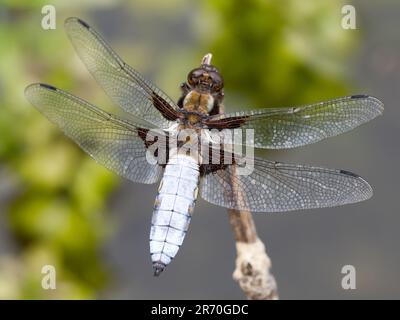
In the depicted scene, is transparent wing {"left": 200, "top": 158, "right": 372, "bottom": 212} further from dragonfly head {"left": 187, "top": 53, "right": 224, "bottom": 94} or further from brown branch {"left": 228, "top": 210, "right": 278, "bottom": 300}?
dragonfly head {"left": 187, "top": 53, "right": 224, "bottom": 94}

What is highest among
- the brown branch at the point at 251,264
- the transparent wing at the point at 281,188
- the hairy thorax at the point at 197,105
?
the hairy thorax at the point at 197,105

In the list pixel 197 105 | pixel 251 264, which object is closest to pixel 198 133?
pixel 197 105

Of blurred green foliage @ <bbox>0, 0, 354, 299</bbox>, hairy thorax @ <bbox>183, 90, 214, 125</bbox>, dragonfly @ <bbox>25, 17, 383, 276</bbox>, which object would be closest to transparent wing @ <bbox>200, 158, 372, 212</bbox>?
dragonfly @ <bbox>25, 17, 383, 276</bbox>

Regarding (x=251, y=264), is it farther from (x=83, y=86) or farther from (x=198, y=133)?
(x=83, y=86)

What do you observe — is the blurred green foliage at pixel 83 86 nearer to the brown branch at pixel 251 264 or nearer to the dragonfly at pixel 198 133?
the dragonfly at pixel 198 133

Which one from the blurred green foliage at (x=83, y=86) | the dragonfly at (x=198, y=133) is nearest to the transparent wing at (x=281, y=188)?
the dragonfly at (x=198, y=133)
